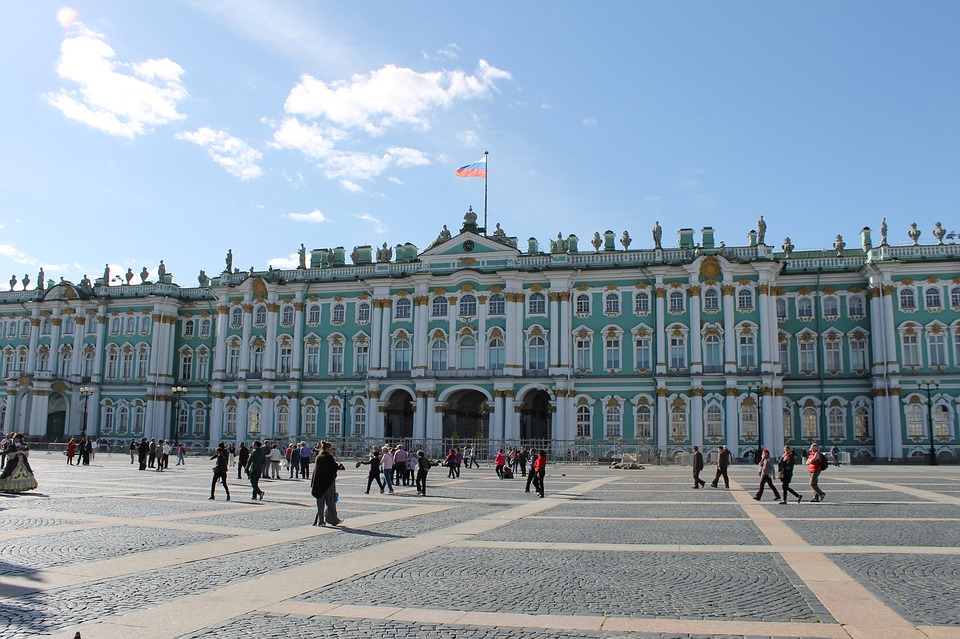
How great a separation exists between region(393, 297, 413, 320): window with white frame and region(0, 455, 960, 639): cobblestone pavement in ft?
145

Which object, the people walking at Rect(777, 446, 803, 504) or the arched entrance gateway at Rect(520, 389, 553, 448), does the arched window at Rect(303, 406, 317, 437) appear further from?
the people walking at Rect(777, 446, 803, 504)

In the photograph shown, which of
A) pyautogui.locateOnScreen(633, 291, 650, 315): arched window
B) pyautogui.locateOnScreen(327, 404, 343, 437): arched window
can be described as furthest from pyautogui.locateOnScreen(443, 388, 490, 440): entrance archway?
pyautogui.locateOnScreen(633, 291, 650, 315): arched window

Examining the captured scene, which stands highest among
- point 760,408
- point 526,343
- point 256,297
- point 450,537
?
point 256,297

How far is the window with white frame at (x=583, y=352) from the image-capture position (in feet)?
212

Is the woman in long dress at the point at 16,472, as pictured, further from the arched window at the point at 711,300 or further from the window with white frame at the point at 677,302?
the arched window at the point at 711,300

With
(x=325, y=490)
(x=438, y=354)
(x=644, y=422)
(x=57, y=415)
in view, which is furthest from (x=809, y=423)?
(x=57, y=415)

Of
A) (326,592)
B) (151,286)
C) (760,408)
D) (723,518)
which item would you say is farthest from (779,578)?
(151,286)

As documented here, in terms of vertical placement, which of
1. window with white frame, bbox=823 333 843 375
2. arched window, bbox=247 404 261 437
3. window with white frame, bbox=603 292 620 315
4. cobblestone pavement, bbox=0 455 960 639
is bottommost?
cobblestone pavement, bbox=0 455 960 639

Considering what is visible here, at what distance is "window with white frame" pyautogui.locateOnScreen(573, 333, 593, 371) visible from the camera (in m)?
64.6

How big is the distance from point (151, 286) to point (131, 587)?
242 feet

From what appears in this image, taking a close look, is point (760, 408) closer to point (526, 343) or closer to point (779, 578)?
point (526, 343)

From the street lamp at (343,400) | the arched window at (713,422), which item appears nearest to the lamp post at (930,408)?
the arched window at (713,422)

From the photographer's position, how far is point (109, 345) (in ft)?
261

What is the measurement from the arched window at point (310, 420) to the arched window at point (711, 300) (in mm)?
33276
